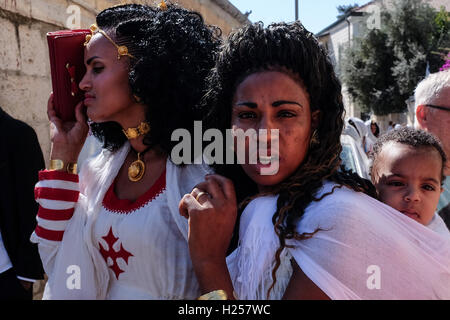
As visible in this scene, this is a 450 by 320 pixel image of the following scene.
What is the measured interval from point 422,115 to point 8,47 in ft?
9.53

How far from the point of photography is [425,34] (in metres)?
20.1

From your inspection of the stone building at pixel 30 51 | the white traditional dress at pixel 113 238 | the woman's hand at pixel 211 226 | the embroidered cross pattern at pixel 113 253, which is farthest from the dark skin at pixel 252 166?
the stone building at pixel 30 51

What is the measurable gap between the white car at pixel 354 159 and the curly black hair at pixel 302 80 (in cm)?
281

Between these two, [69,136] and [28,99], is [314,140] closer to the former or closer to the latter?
[69,136]

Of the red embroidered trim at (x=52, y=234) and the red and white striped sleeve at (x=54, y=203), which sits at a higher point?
the red and white striped sleeve at (x=54, y=203)

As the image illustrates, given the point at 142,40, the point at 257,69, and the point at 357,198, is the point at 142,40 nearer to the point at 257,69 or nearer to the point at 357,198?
the point at 257,69

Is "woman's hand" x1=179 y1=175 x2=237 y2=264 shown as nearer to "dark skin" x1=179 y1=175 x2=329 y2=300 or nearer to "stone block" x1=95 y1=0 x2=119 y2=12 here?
"dark skin" x1=179 y1=175 x2=329 y2=300

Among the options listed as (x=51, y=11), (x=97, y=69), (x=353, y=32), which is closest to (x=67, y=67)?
(x=97, y=69)

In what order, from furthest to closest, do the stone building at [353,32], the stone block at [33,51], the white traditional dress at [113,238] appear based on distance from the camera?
the stone building at [353,32], the stone block at [33,51], the white traditional dress at [113,238]

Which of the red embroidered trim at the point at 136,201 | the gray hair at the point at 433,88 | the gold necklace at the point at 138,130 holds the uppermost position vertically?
the gray hair at the point at 433,88

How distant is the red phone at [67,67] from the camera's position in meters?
1.82

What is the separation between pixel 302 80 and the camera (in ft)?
4.08

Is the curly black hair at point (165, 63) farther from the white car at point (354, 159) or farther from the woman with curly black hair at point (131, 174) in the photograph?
the white car at point (354, 159)

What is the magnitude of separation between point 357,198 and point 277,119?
12.7 inches
